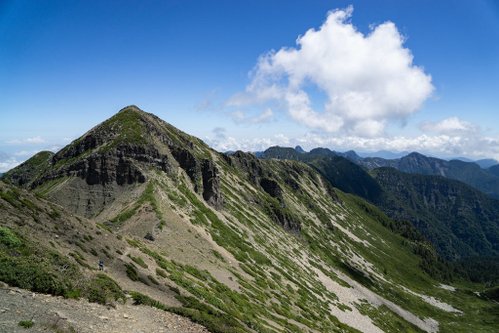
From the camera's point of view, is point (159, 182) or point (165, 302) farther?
point (159, 182)

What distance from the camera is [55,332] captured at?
63.9 ft

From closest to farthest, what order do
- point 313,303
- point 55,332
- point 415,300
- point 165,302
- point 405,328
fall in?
point 55,332
point 165,302
point 313,303
point 405,328
point 415,300

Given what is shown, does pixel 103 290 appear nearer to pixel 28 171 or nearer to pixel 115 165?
pixel 115 165

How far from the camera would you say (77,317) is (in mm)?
22016

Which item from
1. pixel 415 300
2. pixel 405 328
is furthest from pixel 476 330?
pixel 405 328

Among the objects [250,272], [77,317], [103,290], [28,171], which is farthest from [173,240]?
[28,171]

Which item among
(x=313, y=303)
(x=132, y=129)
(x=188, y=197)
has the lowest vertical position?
(x=313, y=303)

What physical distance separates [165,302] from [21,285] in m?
11.6

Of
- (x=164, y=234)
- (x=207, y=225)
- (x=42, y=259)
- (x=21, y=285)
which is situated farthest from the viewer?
(x=207, y=225)

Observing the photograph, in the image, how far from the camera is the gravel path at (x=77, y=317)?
19.7 meters

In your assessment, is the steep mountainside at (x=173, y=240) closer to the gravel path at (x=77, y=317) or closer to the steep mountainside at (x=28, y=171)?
the gravel path at (x=77, y=317)

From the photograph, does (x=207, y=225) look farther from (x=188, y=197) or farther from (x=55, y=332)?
(x=55, y=332)

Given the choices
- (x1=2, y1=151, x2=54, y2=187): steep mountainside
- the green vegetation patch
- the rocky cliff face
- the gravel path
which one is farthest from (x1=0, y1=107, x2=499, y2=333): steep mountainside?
(x1=2, y1=151, x2=54, y2=187): steep mountainside

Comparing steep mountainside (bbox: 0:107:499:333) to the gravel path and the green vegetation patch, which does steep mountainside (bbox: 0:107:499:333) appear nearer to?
the green vegetation patch
